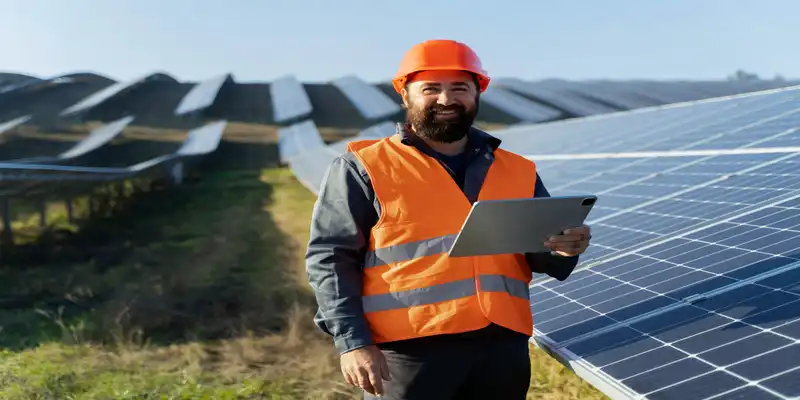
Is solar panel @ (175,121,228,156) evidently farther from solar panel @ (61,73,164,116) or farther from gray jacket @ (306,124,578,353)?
gray jacket @ (306,124,578,353)

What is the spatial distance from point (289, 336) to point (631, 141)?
18.9 feet

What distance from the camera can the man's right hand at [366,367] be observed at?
2391 mm

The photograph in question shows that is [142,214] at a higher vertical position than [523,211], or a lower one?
lower

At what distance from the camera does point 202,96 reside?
32281 mm

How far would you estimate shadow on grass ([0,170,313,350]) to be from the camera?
22.6 feet

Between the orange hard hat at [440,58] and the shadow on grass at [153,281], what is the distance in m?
4.88

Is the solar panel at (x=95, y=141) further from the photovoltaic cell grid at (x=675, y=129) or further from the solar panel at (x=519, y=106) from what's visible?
the solar panel at (x=519, y=106)

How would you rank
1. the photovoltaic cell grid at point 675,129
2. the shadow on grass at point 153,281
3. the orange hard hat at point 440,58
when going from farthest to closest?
the photovoltaic cell grid at point 675,129 < the shadow on grass at point 153,281 < the orange hard hat at point 440,58

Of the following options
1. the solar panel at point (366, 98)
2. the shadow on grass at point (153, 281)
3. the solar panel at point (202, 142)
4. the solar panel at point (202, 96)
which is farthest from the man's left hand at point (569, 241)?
the solar panel at point (202, 96)

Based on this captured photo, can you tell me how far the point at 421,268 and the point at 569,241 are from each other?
531 mm

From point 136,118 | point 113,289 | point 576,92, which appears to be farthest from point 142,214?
point 576,92

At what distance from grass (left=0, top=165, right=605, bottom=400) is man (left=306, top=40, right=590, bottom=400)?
8.73 ft

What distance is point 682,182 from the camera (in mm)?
6191

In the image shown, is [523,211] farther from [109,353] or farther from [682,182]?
[109,353]
